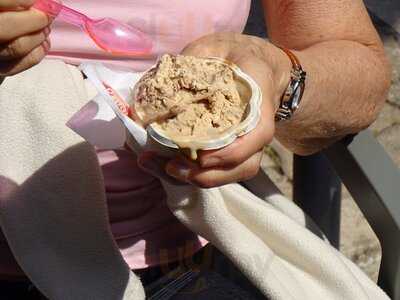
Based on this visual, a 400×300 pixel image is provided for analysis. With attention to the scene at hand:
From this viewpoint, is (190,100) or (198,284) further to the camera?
(198,284)

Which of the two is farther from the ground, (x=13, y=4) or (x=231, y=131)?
(x=13, y=4)

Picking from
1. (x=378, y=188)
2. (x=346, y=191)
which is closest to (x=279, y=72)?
(x=378, y=188)

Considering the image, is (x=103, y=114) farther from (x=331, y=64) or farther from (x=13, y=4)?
(x=331, y=64)

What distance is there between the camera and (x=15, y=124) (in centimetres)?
96

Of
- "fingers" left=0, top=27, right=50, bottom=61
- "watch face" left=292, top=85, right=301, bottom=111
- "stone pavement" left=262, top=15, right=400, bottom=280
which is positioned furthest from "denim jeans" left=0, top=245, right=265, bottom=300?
"stone pavement" left=262, top=15, right=400, bottom=280

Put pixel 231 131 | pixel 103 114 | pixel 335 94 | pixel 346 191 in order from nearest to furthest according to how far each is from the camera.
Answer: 1. pixel 231 131
2. pixel 103 114
3. pixel 335 94
4. pixel 346 191

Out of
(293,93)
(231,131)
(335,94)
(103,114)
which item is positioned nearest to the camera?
(231,131)

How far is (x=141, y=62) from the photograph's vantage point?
1077 mm

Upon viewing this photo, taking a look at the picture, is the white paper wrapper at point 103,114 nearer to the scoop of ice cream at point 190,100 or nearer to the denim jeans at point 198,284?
the scoop of ice cream at point 190,100

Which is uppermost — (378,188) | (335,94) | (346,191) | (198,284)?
(335,94)

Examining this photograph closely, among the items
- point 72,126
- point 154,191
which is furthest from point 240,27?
point 72,126

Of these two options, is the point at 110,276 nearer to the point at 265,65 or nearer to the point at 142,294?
the point at 142,294

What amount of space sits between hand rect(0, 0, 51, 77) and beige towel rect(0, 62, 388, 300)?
170 mm

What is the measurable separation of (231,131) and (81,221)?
0.36 m
